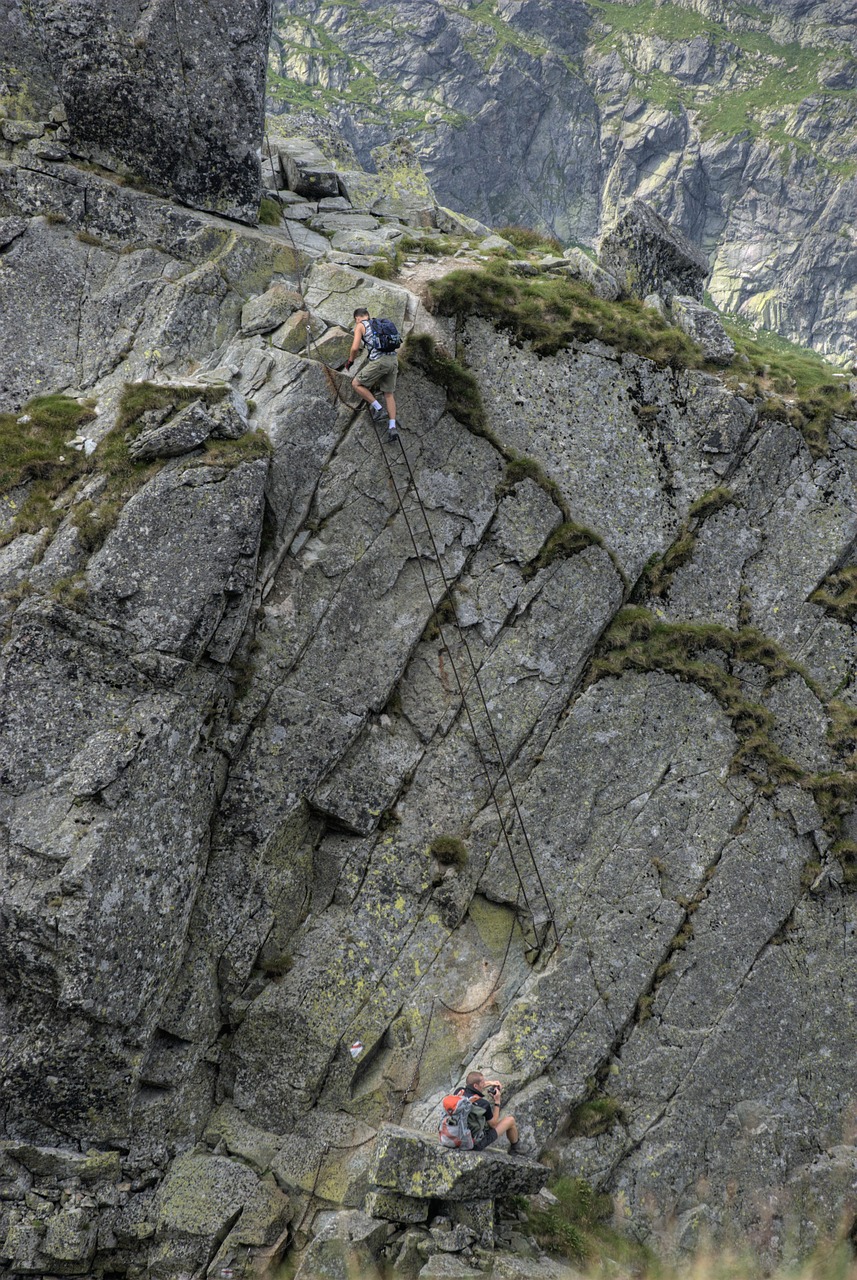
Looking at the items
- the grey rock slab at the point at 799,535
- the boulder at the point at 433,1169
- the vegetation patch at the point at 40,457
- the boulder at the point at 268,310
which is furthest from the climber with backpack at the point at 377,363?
the boulder at the point at 433,1169

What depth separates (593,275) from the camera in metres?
26.1

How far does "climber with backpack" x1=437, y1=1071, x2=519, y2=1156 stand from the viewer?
54.2ft

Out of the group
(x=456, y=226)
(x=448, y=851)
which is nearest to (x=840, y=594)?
(x=448, y=851)

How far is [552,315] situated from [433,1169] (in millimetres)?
21692

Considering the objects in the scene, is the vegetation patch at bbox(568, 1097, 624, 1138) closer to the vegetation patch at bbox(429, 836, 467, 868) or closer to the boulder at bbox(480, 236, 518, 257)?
the vegetation patch at bbox(429, 836, 467, 868)

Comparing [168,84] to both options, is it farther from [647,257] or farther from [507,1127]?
[507,1127]

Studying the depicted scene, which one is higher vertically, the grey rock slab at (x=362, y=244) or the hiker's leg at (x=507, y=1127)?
the grey rock slab at (x=362, y=244)

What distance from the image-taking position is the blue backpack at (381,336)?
2050 cm

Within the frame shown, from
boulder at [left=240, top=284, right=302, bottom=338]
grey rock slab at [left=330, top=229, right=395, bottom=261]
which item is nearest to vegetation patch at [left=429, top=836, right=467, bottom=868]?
boulder at [left=240, top=284, right=302, bottom=338]

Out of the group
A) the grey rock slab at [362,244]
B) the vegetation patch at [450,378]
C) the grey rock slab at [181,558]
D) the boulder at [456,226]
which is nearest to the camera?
the grey rock slab at [181,558]

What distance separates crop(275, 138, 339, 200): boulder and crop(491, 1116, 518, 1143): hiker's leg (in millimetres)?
28713

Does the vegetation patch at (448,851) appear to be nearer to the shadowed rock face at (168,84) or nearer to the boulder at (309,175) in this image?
the shadowed rock face at (168,84)

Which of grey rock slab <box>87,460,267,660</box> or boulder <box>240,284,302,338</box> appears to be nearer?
grey rock slab <box>87,460,267,660</box>

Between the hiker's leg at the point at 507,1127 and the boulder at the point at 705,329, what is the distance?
20.8 m
